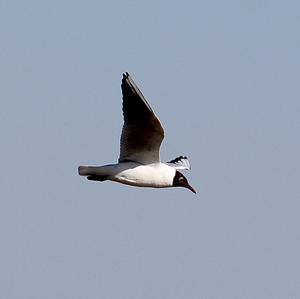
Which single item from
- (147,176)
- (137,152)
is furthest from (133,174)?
(137,152)

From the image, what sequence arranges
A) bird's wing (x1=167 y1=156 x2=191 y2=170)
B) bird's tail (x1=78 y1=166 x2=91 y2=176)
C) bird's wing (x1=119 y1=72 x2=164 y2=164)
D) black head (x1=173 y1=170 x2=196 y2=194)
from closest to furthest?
bird's wing (x1=119 y1=72 x2=164 y2=164), bird's tail (x1=78 y1=166 x2=91 y2=176), black head (x1=173 y1=170 x2=196 y2=194), bird's wing (x1=167 y1=156 x2=191 y2=170)

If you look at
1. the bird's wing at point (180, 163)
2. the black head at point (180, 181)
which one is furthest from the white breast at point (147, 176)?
the bird's wing at point (180, 163)

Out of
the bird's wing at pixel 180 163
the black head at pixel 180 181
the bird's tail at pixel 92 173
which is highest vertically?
the bird's wing at pixel 180 163

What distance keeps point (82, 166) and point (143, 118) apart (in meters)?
1.36

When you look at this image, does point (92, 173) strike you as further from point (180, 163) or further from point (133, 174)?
point (180, 163)

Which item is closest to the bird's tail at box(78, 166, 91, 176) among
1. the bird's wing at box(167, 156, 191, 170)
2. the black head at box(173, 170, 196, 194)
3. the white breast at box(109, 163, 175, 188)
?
the white breast at box(109, 163, 175, 188)

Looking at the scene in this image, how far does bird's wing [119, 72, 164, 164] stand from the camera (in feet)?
80.0

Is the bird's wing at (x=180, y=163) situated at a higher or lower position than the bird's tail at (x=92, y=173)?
higher

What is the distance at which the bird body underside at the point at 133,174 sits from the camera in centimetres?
2483

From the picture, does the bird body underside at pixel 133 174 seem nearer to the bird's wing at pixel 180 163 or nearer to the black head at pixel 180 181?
the black head at pixel 180 181

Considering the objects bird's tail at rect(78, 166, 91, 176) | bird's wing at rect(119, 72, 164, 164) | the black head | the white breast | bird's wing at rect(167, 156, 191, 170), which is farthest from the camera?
bird's wing at rect(167, 156, 191, 170)

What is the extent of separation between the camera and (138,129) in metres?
24.9

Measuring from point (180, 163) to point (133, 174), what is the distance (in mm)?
4197

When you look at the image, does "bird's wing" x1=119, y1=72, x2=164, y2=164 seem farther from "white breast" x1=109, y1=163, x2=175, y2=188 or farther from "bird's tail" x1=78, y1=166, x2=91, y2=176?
"bird's tail" x1=78, y1=166, x2=91, y2=176
